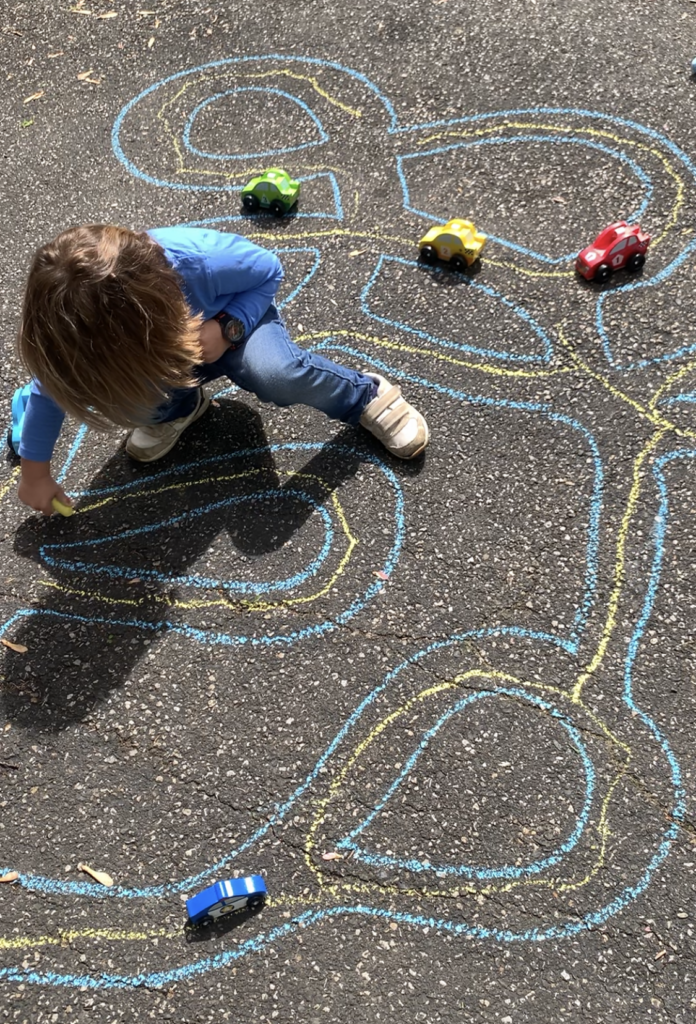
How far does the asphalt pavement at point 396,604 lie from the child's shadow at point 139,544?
1 cm

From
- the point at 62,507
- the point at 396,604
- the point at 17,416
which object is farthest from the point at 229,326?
the point at 396,604

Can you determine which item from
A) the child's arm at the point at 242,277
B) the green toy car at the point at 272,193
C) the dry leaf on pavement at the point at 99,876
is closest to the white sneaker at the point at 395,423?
the child's arm at the point at 242,277

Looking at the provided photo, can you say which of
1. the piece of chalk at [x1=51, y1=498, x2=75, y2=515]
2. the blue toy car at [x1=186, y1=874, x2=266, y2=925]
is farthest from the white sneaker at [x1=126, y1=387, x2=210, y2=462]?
the blue toy car at [x1=186, y1=874, x2=266, y2=925]

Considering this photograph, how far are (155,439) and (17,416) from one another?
56 centimetres

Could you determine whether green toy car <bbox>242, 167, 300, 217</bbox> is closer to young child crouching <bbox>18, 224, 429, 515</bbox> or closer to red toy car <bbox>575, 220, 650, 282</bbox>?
young child crouching <bbox>18, 224, 429, 515</bbox>

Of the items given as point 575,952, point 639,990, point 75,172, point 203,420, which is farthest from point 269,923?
point 75,172

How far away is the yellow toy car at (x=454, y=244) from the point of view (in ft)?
11.2

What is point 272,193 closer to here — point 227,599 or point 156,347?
point 156,347

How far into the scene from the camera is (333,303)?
11.4 feet

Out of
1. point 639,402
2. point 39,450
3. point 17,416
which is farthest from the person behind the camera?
point 17,416

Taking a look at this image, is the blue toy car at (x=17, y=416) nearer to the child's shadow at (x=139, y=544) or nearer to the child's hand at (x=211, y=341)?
the child's shadow at (x=139, y=544)

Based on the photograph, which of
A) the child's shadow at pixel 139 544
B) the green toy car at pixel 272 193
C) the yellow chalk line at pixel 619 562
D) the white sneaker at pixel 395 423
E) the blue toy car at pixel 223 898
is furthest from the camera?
the green toy car at pixel 272 193

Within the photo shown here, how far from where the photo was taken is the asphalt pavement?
226 cm

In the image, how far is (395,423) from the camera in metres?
2.99
